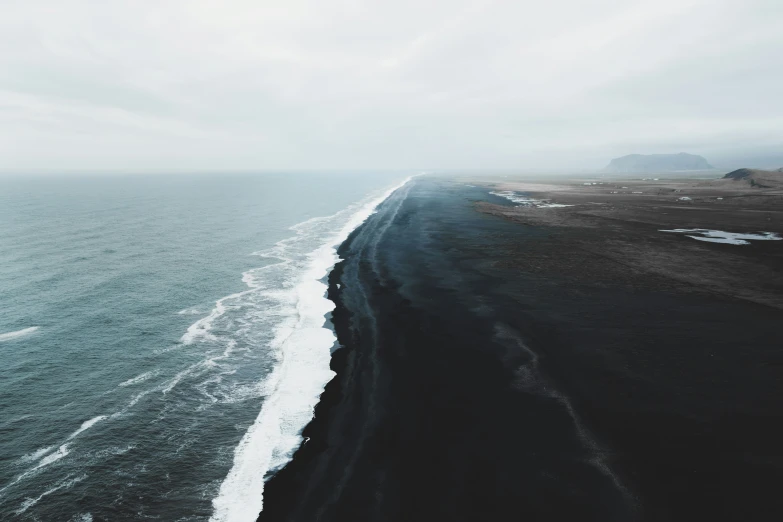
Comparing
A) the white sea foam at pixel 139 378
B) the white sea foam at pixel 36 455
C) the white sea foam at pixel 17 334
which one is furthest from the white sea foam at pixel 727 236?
the white sea foam at pixel 17 334

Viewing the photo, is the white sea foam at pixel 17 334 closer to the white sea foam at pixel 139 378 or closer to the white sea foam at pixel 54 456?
the white sea foam at pixel 139 378

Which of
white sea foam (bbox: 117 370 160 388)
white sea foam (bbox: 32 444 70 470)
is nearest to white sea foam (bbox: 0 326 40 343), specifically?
white sea foam (bbox: 117 370 160 388)

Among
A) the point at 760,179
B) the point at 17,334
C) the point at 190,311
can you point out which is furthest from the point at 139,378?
the point at 760,179

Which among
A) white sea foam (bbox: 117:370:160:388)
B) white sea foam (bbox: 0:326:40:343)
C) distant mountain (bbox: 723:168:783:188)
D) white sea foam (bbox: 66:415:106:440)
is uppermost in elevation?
distant mountain (bbox: 723:168:783:188)

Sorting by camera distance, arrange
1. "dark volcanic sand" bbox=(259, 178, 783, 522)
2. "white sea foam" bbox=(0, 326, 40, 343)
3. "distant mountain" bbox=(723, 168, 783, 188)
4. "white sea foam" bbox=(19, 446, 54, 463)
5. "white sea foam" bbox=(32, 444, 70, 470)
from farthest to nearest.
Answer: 1. "distant mountain" bbox=(723, 168, 783, 188)
2. "white sea foam" bbox=(0, 326, 40, 343)
3. "white sea foam" bbox=(19, 446, 54, 463)
4. "white sea foam" bbox=(32, 444, 70, 470)
5. "dark volcanic sand" bbox=(259, 178, 783, 522)

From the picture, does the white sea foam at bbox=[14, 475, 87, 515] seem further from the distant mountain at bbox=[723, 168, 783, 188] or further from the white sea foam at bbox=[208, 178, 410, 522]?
the distant mountain at bbox=[723, 168, 783, 188]

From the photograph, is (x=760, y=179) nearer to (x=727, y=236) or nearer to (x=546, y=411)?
(x=727, y=236)
